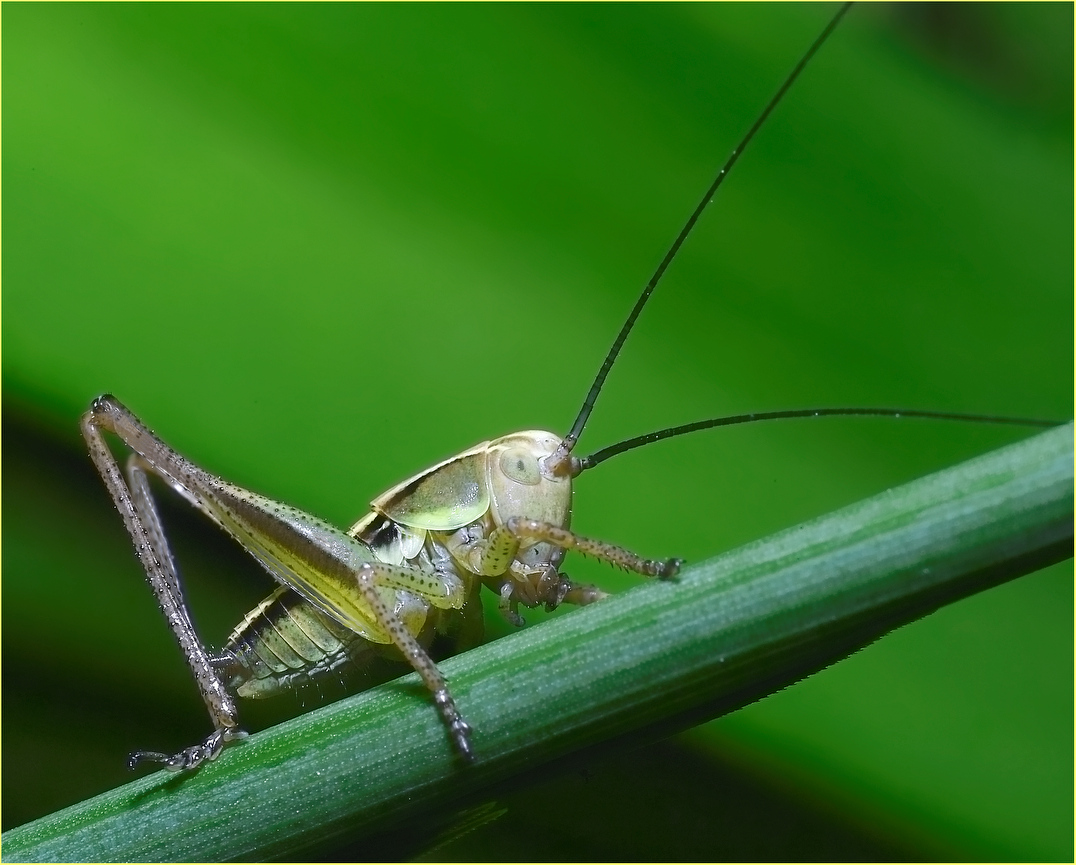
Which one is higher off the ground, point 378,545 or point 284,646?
point 378,545

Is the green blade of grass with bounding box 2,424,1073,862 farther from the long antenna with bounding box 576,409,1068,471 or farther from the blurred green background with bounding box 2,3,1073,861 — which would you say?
the long antenna with bounding box 576,409,1068,471

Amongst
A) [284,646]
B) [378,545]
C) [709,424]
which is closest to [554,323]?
[709,424]

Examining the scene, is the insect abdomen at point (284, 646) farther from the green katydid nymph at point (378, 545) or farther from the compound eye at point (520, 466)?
the compound eye at point (520, 466)

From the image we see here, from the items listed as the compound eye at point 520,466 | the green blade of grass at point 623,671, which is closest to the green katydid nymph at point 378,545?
the compound eye at point 520,466

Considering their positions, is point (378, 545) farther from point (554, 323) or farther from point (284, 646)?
point (554, 323)

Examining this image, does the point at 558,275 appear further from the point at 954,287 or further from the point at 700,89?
the point at 954,287

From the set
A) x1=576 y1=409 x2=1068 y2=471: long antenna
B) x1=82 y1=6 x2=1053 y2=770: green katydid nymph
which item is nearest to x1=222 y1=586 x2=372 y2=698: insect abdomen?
x1=82 y1=6 x2=1053 y2=770: green katydid nymph
